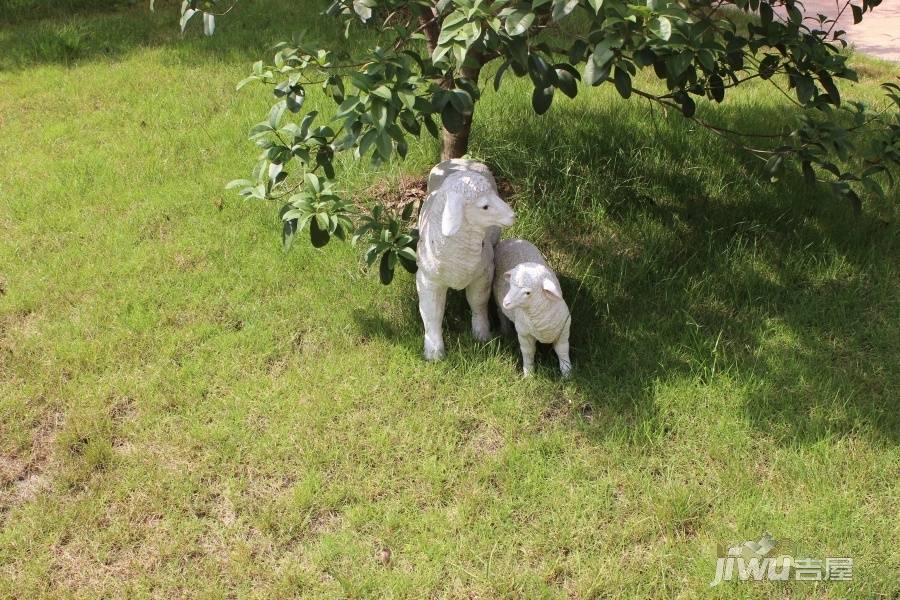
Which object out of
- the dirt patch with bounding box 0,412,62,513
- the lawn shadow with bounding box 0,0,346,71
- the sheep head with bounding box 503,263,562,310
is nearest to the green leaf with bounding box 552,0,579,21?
the sheep head with bounding box 503,263,562,310

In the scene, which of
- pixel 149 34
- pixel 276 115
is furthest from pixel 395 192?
pixel 149 34

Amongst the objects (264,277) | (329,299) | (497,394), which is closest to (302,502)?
(497,394)

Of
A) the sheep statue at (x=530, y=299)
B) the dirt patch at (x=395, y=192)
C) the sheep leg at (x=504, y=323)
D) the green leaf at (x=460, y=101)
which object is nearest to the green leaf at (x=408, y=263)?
the sheep statue at (x=530, y=299)

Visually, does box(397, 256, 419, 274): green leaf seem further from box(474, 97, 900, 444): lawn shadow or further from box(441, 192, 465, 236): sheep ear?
box(474, 97, 900, 444): lawn shadow

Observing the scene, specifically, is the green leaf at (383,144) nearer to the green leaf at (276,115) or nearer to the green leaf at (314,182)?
the green leaf at (314,182)

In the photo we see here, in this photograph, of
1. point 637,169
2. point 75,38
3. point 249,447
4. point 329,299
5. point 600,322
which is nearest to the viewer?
point 249,447

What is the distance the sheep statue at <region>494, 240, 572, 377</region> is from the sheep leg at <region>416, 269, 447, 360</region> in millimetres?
258

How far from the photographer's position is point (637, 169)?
4227 mm

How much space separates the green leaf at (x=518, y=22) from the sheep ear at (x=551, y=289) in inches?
36.1

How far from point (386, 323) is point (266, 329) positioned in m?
0.57

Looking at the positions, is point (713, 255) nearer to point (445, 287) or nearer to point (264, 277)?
point (445, 287)

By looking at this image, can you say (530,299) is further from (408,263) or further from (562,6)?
(562,6)

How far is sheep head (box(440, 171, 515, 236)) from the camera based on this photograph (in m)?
2.80

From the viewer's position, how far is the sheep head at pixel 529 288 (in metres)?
2.90
